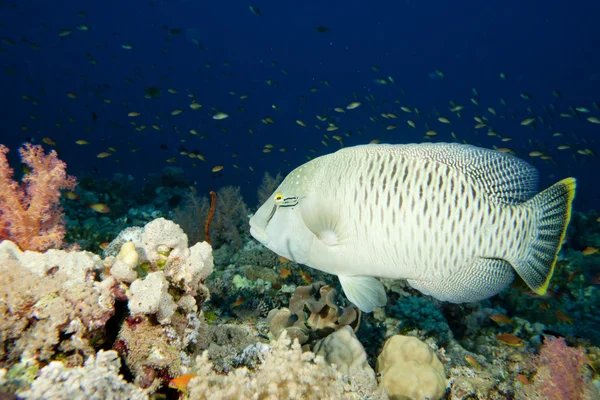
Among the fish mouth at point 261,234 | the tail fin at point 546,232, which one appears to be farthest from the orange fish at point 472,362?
the fish mouth at point 261,234

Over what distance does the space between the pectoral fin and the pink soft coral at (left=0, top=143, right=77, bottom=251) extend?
322 centimetres

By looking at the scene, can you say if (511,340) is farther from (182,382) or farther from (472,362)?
(182,382)

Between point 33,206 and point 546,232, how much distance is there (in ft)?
16.0

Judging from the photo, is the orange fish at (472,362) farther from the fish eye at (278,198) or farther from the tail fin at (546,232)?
the fish eye at (278,198)

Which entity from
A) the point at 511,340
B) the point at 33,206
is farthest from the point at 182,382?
the point at 511,340

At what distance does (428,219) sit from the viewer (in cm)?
233

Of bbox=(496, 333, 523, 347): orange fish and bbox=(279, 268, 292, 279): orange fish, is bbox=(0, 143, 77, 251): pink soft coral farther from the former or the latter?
bbox=(496, 333, 523, 347): orange fish

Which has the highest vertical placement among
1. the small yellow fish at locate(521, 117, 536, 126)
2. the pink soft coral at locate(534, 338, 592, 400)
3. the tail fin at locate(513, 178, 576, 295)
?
the tail fin at locate(513, 178, 576, 295)

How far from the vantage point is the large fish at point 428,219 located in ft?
7.66

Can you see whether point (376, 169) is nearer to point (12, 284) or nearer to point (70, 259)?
point (70, 259)

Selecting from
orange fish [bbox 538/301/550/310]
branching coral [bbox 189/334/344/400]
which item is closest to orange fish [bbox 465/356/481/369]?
branching coral [bbox 189/334/344/400]

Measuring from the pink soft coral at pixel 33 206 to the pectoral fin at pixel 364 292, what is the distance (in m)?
3.22

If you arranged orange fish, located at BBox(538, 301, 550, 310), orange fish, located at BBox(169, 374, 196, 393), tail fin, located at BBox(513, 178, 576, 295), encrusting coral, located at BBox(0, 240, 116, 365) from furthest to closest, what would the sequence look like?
orange fish, located at BBox(538, 301, 550, 310) → tail fin, located at BBox(513, 178, 576, 295) → orange fish, located at BBox(169, 374, 196, 393) → encrusting coral, located at BBox(0, 240, 116, 365)

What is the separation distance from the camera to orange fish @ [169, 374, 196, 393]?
1.90 m
